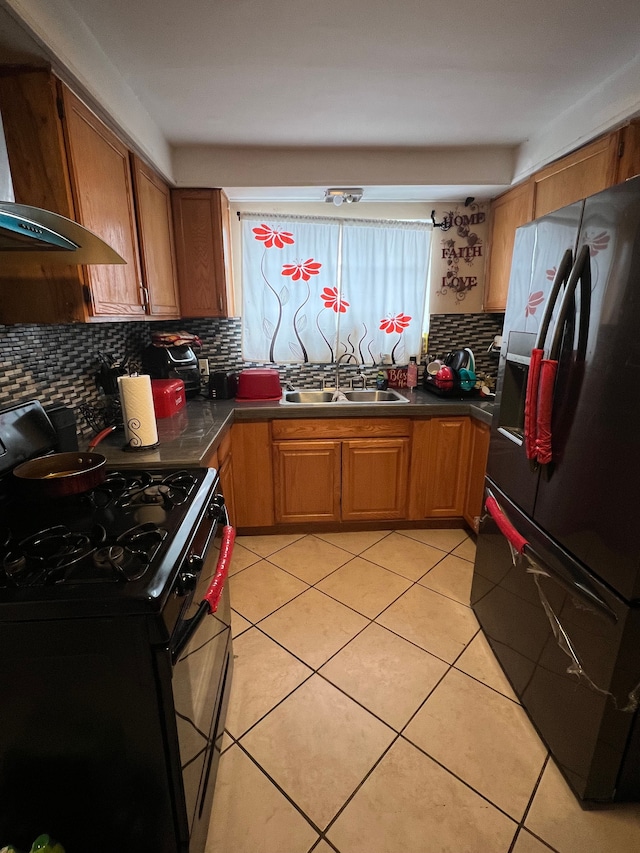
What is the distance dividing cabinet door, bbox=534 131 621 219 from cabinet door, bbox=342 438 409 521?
1483 mm

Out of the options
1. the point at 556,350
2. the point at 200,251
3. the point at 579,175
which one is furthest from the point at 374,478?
the point at 579,175

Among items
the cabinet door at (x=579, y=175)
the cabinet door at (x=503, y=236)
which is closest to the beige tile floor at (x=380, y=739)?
the cabinet door at (x=503, y=236)

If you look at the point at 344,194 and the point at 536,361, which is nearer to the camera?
the point at 536,361

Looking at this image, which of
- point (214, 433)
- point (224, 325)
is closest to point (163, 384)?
point (214, 433)

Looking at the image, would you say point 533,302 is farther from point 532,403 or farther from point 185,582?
point 185,582

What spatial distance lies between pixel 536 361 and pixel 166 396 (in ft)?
5.63

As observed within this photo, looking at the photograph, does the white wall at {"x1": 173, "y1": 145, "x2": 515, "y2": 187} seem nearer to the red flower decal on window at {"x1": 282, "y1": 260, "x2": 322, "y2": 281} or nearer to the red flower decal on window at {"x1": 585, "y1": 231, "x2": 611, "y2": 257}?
the red flower decal on window at {"x1": 282, "y1": 260, "x2": 322, "y2": 281}

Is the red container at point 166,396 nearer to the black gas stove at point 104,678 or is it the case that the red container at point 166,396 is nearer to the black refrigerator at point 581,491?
the black gas stove at point 104,678

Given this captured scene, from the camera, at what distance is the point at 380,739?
1.35 metres

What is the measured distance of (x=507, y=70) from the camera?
1.55 m

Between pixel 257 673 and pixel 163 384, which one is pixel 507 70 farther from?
pixel 257 673

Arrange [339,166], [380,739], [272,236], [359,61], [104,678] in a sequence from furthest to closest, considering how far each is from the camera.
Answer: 1. [272,236]
2. [339,166]
3. [359,61]
4. [380,739]
5. [104,678]

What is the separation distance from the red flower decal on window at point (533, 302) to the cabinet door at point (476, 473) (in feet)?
3.22

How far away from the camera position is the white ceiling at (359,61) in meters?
1.26
